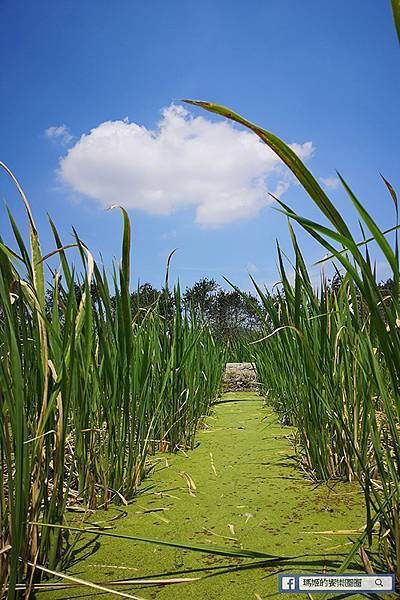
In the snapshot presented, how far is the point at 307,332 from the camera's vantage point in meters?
1.54

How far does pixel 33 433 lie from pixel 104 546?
33cm

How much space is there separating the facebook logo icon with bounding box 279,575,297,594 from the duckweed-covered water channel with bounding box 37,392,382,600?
0.02 metres

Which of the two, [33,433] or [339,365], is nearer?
[33,433]

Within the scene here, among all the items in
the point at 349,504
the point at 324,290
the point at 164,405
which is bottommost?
the point at 349,504

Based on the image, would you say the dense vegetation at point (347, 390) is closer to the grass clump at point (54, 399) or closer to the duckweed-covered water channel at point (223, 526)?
the duckweed-covered water channel at point (223, 526)

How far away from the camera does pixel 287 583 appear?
0.78 m

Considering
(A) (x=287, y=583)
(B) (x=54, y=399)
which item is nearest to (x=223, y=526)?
(A) (x=287, y=583)

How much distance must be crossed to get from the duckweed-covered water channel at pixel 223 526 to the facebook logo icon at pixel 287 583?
0.06 feet

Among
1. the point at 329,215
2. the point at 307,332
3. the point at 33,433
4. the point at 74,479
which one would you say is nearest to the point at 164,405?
the point at 74,479

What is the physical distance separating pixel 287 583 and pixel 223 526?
0.34 m

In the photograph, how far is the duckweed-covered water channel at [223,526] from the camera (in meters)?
0.83

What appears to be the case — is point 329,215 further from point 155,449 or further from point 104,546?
point 155,449

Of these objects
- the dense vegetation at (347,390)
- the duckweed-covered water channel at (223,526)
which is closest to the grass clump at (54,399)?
the duckweed-covered water channel at (223,526)

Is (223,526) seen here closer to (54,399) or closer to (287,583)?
(287,583)
